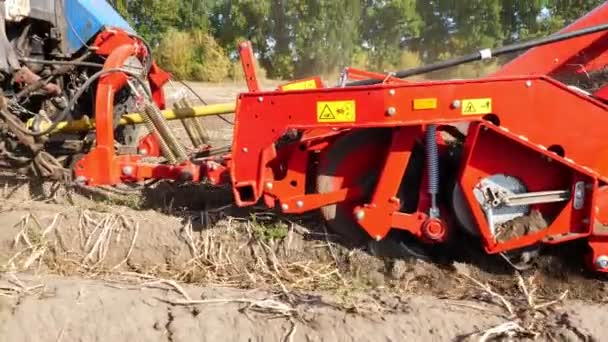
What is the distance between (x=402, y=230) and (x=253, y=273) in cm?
104

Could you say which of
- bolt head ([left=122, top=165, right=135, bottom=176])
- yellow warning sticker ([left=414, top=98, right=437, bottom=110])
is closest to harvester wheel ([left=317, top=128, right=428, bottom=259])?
yellow warning sticker ([left=414, top=98, right=437, bottom=110])

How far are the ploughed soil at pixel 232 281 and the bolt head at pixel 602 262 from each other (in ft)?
0.62

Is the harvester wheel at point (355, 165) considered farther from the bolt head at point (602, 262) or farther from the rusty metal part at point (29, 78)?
the rusty metal part at point (29, 78)

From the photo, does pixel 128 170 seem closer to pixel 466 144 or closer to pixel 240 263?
pixel 240 263

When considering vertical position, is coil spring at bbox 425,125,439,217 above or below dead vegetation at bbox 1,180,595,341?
above

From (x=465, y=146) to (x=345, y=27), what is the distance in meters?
25.6

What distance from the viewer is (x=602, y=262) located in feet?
13.9

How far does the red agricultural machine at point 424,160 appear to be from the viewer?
161 inches

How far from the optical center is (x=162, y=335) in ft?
12.0

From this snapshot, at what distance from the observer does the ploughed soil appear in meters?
3.67

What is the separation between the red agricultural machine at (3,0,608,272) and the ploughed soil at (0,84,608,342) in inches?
8.7

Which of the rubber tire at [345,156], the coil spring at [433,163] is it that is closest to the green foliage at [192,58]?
the rubber tire at [345,156]

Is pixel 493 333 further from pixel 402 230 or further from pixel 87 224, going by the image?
pixel 87 224

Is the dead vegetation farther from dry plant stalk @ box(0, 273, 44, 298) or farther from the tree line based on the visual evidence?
the tree line
